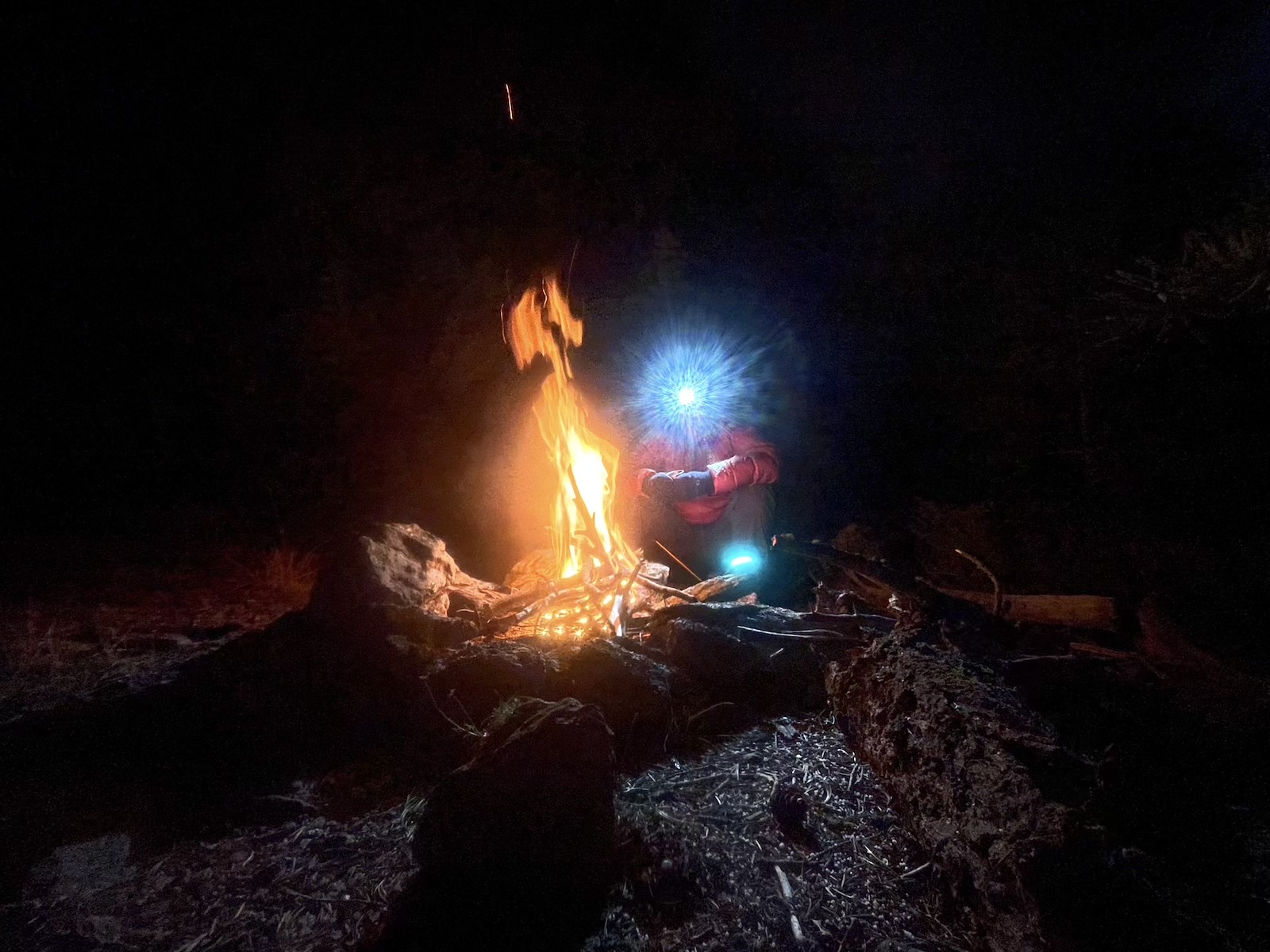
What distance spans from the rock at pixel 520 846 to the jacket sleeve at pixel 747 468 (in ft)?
12.4

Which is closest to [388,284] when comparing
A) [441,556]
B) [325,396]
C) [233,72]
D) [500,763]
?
[325,396]

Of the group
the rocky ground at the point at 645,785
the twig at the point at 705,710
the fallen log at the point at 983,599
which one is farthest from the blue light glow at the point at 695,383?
the twig at the point at 705,710

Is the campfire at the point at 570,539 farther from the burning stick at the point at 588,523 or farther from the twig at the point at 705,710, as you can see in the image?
the twig at the point at 705,710

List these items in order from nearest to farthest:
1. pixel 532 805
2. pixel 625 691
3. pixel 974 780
A: pixel 974 780 < pixel 532 805 < pixel 625 691

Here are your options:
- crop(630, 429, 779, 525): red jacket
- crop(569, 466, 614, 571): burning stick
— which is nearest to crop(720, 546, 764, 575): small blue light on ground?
crop(630, 429, 779, 525): red jacket

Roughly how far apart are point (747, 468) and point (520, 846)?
15.0 ft

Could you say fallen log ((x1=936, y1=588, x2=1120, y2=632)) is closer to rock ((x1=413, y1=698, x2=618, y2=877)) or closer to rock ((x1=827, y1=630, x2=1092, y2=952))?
rock ((x1=827, y1=630, x2=1092, y2=952))

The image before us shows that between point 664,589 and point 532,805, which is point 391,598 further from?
point 664,589

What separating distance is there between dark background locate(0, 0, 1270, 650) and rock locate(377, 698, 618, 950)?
3.92 metres

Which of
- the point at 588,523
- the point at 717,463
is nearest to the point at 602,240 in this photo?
the point at 717,463

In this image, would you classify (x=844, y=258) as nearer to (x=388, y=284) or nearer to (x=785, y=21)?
(x=785, y=21)

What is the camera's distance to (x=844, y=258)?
6762 mm

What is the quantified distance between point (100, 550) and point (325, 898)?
22.7 feet

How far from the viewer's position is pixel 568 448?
6.45 meters
